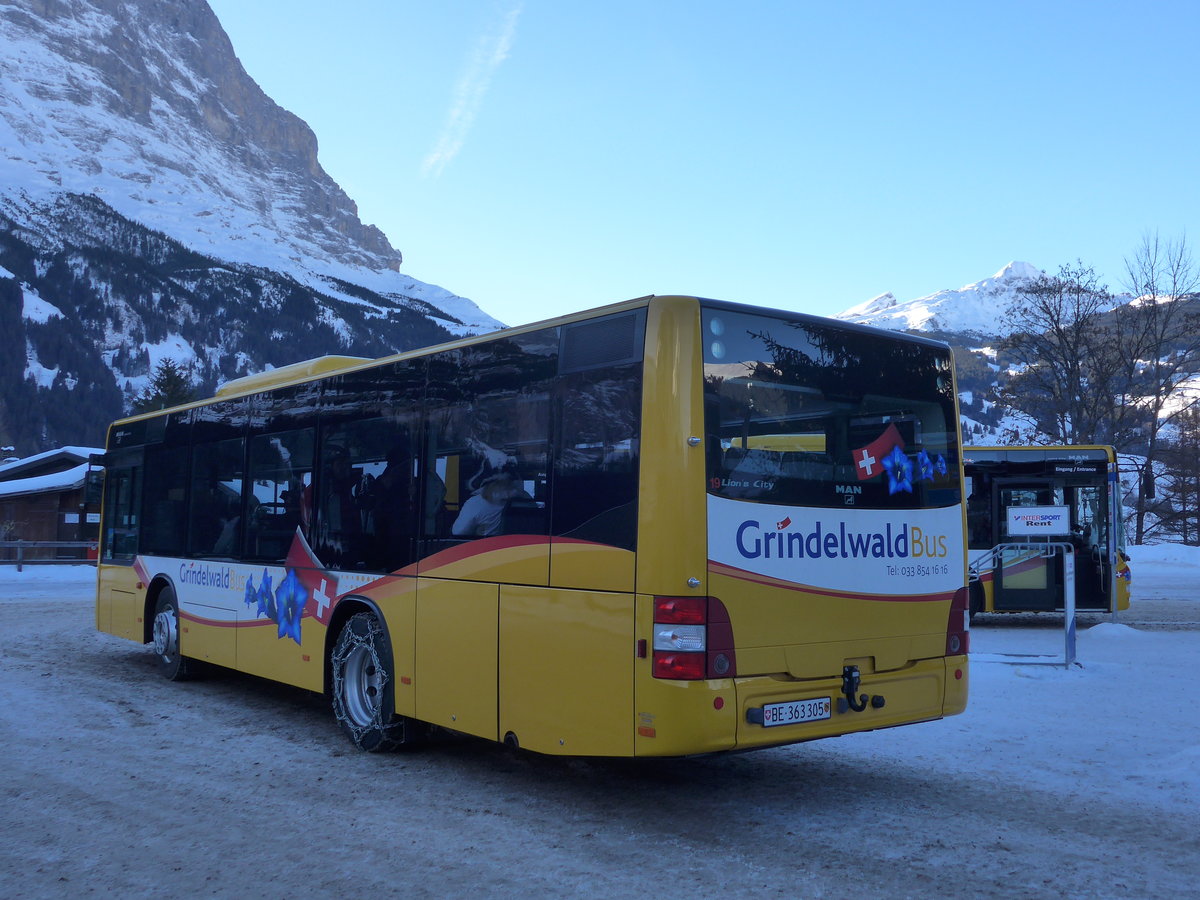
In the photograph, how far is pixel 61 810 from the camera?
19.2 ft

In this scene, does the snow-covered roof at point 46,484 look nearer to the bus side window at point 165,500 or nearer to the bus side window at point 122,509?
the bus side window at point 122,509

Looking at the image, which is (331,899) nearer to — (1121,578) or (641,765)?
(641,765)

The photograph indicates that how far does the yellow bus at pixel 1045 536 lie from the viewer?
56.1 feet

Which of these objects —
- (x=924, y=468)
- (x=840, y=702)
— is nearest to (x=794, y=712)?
(x=840, y=702)

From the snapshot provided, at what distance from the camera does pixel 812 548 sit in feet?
19.4

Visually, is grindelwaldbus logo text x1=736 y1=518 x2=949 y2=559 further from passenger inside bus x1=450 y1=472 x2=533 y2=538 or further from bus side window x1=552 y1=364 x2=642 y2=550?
passenger inside bus x1=450 y1=472 x2=533 y2=538

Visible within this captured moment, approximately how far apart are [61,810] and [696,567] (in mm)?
3676

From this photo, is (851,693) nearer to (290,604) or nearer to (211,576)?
(290,604)

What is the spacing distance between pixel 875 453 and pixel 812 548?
0.80 meters

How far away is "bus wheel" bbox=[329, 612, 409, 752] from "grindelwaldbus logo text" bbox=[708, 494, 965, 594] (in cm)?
291

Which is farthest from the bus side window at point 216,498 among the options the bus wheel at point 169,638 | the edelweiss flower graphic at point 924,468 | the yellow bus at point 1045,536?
the yellow bus at point 1045,536

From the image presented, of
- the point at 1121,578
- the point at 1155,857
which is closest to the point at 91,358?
the point at 1121,578

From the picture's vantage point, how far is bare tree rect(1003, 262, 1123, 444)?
38.7 m

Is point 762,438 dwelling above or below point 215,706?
above
